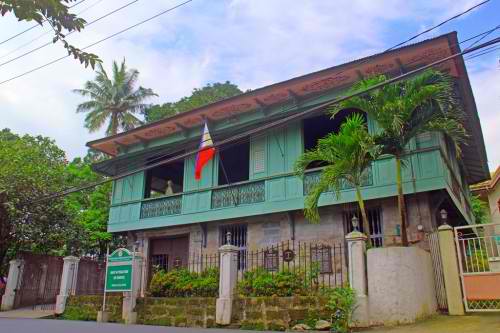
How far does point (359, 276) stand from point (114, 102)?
28692 mm

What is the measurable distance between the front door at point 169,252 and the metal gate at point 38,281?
12.6ft

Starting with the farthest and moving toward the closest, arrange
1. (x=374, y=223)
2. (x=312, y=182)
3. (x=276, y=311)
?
(x=312, y=182) < (x=374, y=223) < (x=276, y=311)

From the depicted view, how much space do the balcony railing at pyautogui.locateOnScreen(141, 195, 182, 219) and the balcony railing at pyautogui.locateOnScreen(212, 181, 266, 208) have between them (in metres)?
1.55

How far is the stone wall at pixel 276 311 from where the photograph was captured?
8906mm

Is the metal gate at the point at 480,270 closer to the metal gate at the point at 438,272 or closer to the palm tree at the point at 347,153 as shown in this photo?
the metal gate at the point at 438,272

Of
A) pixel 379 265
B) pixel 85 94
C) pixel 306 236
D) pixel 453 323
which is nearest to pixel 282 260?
pixel 306 236

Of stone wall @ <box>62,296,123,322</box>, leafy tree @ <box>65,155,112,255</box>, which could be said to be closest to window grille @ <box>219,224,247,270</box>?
stone wall @ <box>62,296,123,322</box>

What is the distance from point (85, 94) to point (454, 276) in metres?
31.2

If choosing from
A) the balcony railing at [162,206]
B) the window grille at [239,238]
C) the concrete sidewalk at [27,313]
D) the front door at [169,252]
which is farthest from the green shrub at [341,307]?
the concrete sidewalk at [27,313]

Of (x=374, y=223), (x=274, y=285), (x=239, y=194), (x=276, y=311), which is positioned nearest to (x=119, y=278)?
(x=239, y=194)

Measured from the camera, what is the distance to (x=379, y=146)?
937cm

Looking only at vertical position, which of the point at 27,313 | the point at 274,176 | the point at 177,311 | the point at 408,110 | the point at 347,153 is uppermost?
the point at 408,110

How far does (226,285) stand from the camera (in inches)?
394

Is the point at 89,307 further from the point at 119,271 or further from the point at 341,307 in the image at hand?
the point at 341,307
